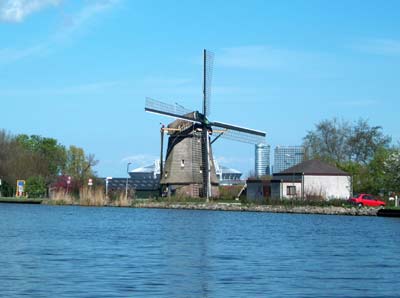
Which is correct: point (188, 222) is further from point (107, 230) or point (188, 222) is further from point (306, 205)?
point (306, 205)

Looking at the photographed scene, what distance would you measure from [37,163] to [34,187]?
11046mm

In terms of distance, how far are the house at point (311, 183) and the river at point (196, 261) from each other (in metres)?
32.1

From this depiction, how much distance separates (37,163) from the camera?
116 m

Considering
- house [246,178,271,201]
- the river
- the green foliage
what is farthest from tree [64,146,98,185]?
the river

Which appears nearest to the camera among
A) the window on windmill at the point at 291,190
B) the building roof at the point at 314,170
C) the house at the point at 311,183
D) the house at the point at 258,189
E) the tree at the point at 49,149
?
the house at the point at 311,183

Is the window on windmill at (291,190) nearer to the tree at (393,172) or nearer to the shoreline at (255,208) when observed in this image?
the shoreline at (255,208)

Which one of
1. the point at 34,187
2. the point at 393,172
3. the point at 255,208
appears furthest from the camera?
the point at 34,187

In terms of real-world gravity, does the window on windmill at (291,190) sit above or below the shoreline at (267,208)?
above

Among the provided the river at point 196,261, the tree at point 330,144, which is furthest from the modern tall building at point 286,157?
the river at point 196,261

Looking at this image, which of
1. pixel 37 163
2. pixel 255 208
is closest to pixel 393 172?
pixel 255 208

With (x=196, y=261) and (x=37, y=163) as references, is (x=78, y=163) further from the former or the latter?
(x=196, y=261)

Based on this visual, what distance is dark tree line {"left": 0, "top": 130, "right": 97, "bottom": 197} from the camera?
112m

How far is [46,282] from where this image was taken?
75.5ft

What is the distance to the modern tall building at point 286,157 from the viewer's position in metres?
108
